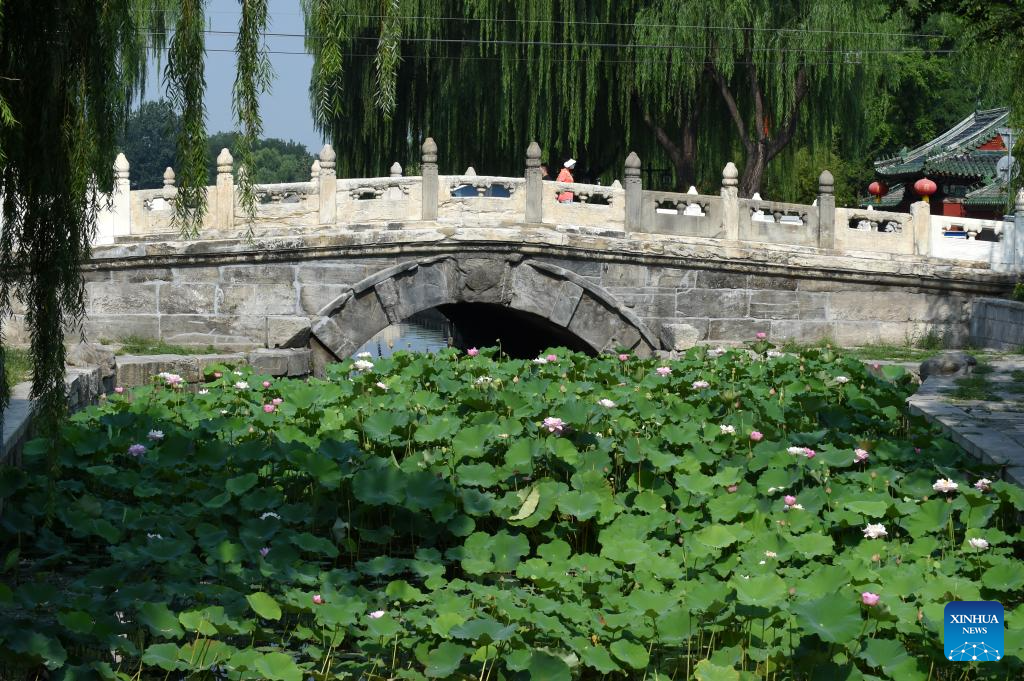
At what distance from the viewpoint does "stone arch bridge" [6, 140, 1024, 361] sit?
42.3ft

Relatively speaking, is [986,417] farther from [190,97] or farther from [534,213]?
[534,213]

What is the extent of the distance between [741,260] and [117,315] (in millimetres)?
6201

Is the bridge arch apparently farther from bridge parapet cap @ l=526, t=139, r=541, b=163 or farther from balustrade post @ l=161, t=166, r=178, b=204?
balustrade post @ l=161, t=166, r=178, b=204

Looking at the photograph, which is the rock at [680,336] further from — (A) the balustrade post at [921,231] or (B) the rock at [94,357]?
(B) the rock at [94,357]

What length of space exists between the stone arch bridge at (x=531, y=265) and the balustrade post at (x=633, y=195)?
22 mm

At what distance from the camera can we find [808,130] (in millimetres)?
18547

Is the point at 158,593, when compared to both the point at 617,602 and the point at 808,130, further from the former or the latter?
the point at 808,130

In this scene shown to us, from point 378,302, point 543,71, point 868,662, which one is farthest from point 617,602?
point 543,71

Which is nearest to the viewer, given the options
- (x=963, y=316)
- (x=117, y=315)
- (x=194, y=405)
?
(x=194, y=405)

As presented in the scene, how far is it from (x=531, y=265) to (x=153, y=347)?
12.2 feet

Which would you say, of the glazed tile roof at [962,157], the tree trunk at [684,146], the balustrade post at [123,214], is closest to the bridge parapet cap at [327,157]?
the balustrade post at [123,214]

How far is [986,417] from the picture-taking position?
284 inches

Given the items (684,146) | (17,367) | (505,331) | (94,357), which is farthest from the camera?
(505,331)

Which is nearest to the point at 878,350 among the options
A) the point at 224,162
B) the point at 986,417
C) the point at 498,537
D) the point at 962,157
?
the point at 986,417
